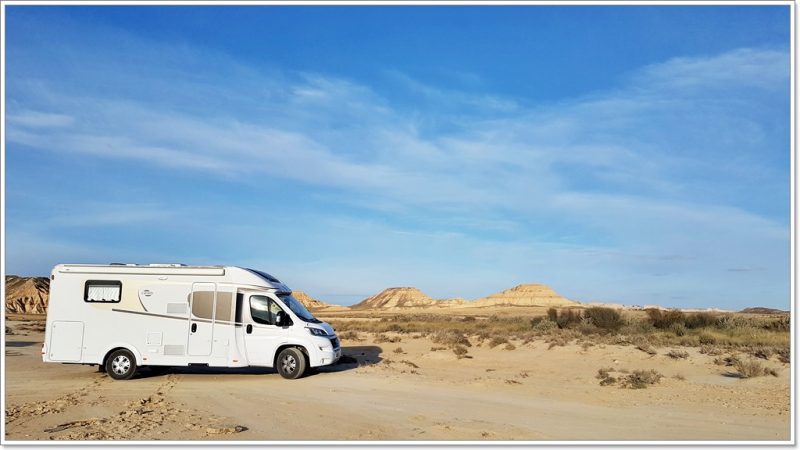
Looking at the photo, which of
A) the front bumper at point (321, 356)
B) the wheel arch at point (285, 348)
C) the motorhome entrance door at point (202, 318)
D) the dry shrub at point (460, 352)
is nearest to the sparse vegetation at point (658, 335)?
the dry shrub at point (460, 352)

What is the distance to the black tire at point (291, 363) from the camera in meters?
16.0

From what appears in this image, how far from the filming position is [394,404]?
40.3 feet

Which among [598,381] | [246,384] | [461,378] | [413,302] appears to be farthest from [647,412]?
[413,302]

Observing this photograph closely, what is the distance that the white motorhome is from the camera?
15797mm

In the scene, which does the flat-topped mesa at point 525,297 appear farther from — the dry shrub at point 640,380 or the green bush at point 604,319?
the dry shrub at point 640,380

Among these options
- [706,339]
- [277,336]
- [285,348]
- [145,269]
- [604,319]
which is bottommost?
[285,348]

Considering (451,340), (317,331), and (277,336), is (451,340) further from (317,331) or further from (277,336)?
(277,336)

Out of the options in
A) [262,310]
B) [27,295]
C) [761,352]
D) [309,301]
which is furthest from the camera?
[309,301]

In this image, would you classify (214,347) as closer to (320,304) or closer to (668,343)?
(668,343)

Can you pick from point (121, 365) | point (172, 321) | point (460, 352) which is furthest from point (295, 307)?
point (460, 352)

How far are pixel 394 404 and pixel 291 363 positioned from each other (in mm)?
4695

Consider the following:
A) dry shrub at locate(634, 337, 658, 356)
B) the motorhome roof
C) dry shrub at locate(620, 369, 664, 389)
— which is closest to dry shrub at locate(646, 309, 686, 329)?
dry shrub at locate(634, 337, 658, 356)

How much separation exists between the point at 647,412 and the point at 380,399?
17.5 feet

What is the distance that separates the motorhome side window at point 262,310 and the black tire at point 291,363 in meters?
0.90
